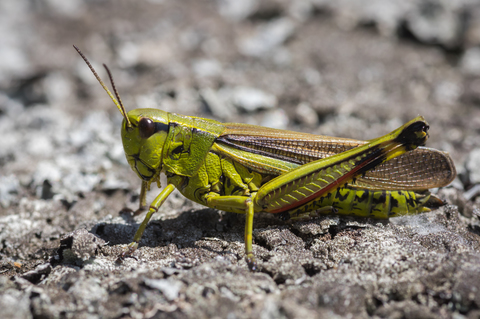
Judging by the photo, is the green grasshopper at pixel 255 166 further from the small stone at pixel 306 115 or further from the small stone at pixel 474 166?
the small stone at pixel 306 115

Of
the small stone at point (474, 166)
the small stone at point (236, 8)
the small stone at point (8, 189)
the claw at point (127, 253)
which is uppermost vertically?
the small stone at point (236, 8)

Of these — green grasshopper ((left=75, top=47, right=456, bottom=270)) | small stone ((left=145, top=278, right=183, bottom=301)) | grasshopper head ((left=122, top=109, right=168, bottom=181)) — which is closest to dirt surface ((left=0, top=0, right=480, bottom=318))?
small stone ((left=145, top=278, right=183, bottom=301))

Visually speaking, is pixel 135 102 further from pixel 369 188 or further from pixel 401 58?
pixel 401 58

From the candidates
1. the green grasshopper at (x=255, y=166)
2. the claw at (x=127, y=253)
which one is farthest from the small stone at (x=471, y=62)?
the claw at (x=127, y=253)

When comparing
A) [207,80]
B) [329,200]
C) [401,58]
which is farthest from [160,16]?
[329,200]

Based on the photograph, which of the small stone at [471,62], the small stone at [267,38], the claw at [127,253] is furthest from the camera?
the small stone at [267,38]

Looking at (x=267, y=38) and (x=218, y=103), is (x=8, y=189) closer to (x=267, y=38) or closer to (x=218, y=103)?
(x=218, y=103)
